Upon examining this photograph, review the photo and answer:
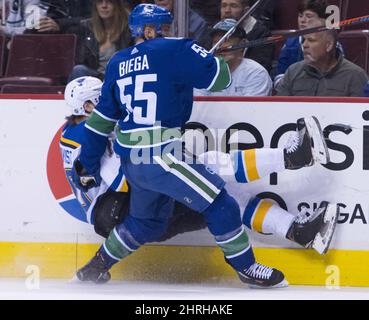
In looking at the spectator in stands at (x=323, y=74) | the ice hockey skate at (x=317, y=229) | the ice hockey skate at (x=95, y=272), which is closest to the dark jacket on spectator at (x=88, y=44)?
the spectator in stands at (x=323, y=74)

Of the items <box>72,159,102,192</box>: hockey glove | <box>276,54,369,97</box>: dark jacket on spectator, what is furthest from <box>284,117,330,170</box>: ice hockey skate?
<box>72,159,102,192</box>: hockey glove

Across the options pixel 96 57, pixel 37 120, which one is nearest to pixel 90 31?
pixel 96 57

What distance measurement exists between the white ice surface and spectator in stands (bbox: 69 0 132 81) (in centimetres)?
96

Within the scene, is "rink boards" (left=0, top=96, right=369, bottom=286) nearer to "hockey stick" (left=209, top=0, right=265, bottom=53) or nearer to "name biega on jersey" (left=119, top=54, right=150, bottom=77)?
"hockey stick" (left=209, top=0, right=265, bottom=53)

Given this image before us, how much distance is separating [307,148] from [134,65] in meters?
0.81

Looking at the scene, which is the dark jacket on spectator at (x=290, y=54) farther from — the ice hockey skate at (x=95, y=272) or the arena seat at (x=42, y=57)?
the ice hockey skate at (x=95, y=272)

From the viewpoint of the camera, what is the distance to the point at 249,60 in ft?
16.0

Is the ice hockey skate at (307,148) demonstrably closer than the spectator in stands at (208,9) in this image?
Yes

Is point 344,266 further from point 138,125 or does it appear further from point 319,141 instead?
point 138,125

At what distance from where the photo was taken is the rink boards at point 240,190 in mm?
4699

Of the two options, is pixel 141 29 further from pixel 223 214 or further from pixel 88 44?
pixel 223 214

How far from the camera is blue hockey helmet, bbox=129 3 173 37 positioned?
4.51m

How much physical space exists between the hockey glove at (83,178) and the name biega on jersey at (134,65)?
48 cm
